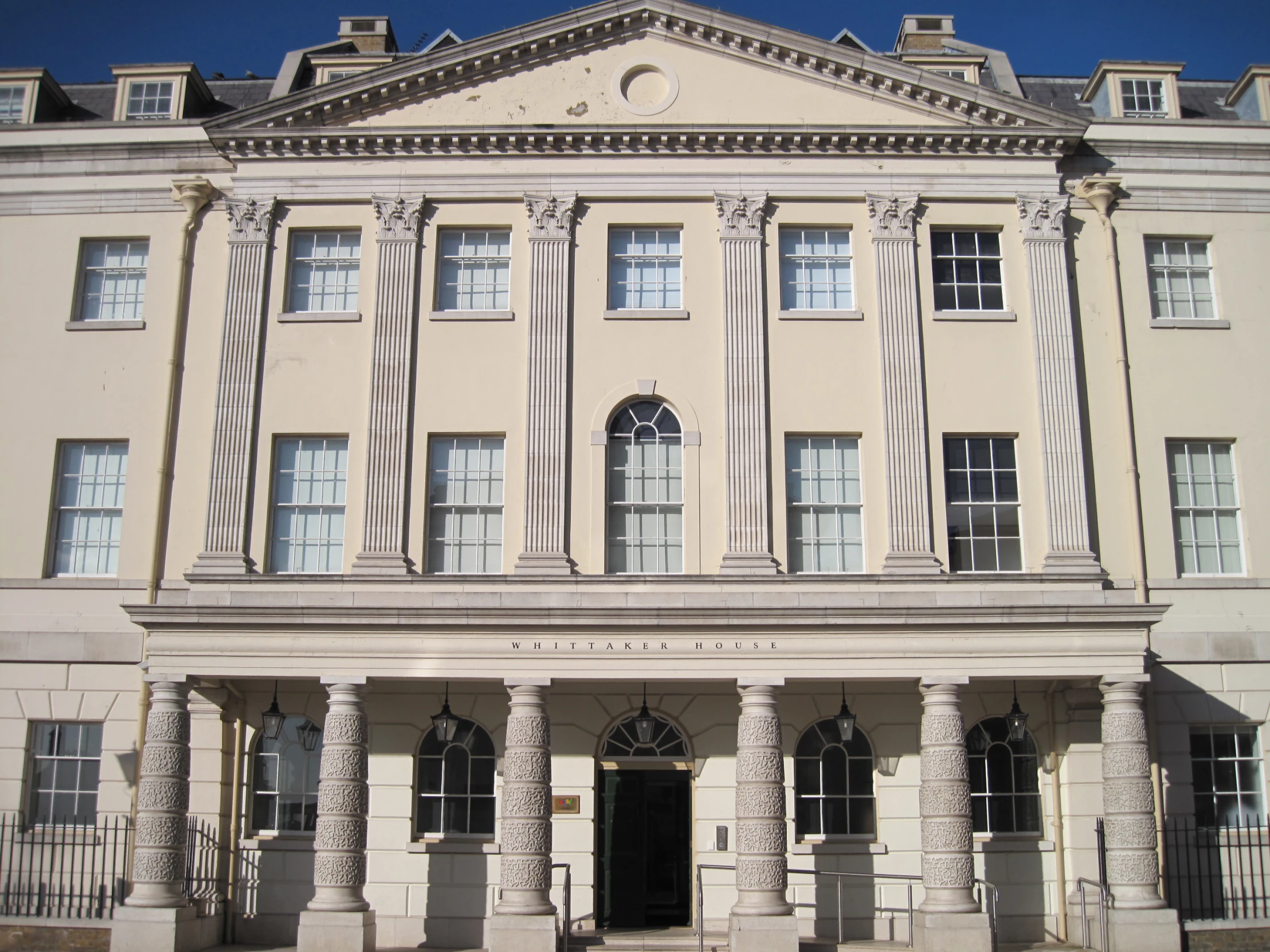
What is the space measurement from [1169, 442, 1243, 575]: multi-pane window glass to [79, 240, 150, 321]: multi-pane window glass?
1739 centimetres

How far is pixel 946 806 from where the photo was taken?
1728cm

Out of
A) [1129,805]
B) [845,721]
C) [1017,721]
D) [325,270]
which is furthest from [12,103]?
[1129,805]

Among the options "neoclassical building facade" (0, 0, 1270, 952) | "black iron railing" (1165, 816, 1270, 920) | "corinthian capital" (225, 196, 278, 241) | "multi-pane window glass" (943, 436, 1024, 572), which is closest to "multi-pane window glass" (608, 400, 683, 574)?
"neoclassical building facade" (0, 0, 1270, 952)

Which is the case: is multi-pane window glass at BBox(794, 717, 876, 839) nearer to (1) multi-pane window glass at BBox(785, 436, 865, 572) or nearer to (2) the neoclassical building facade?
(2) the neoclassical building facade

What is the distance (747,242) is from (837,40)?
6.91m

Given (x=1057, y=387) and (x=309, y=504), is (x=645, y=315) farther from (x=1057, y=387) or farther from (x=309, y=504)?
(x=1057, y=387)

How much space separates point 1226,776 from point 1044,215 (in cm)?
937

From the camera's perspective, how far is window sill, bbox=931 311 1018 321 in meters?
20.2

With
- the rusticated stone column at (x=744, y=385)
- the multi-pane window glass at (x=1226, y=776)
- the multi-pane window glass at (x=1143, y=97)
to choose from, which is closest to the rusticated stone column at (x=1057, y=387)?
the multi-pane window glass at (x=1226, y=776)

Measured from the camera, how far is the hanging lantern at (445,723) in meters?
18.6

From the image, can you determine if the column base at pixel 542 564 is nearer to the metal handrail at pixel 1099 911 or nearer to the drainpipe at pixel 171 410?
the drainpipe at pixel 171 410

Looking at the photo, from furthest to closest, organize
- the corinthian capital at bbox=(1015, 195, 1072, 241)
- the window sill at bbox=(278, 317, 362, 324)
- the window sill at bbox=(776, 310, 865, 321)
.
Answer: the corinthian capital at bbox=(1015, 195, 1072, 241) → the window sill at bbox=(278, 317, 362, 324) → the window sill at bbox=(776, 310, 865, 321)

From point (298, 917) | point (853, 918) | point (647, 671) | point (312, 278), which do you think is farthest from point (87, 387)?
point (853, 918)

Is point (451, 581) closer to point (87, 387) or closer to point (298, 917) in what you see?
point (298, 917)
